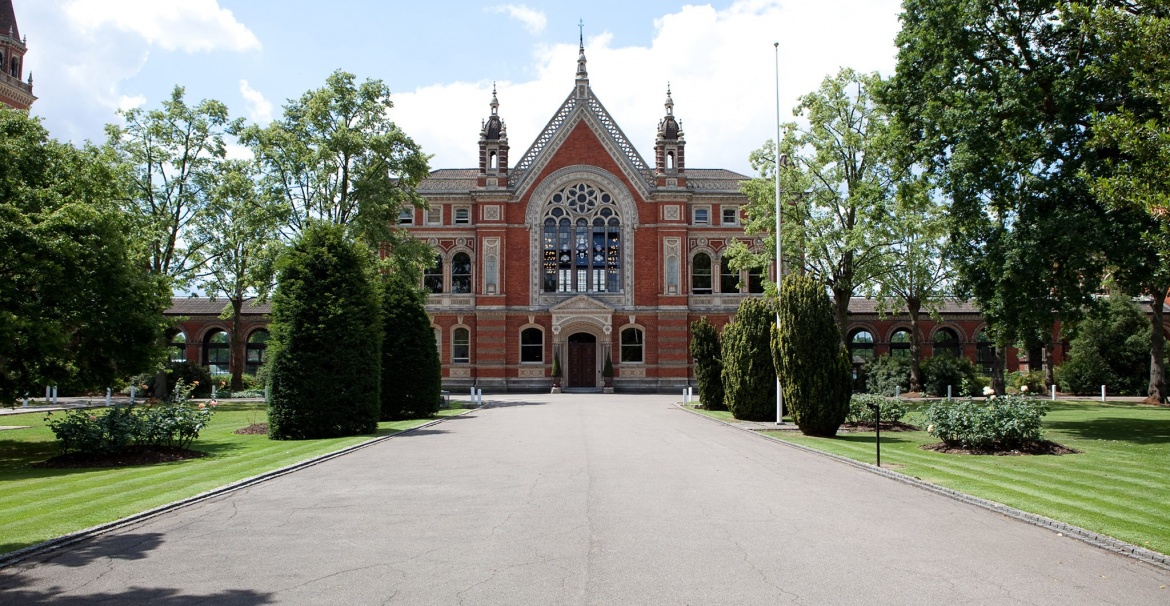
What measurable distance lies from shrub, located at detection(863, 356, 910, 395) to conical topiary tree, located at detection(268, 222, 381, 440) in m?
32.6

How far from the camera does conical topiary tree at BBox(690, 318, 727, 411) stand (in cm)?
3288

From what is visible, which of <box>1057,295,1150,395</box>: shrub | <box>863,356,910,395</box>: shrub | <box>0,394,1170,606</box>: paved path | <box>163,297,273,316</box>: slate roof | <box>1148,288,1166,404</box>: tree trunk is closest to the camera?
<box>0,394,1170,606</box>: paved path

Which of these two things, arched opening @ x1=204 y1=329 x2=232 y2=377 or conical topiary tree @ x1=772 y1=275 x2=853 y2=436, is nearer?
conical topiary tree @ x1=772 y1=275 x2=853 y2=436

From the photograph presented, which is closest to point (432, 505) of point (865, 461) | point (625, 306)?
point (865, 461)

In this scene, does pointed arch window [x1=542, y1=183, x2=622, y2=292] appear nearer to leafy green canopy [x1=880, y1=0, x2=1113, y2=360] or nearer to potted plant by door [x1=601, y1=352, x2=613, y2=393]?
potted plant by door [x1=601, y1=352, x2=613, y2=393]

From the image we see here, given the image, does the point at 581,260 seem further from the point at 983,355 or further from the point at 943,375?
the point at 983,355

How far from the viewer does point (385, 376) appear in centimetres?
2719

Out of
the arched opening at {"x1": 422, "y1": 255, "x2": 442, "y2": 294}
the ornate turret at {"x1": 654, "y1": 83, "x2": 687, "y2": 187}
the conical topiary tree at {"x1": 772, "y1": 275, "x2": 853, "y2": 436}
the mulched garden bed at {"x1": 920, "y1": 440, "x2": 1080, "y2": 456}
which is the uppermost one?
the ornate turret at {"x1": 654, "y1": 83, "x2": 687, "y2": 187}

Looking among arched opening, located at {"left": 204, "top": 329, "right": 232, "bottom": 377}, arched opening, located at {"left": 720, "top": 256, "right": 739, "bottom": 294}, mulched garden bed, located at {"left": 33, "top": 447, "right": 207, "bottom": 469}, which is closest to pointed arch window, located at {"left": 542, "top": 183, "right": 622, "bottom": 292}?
arched opening, located at {"left": 720, "top": 256, "right": 739, "bottom": 294}

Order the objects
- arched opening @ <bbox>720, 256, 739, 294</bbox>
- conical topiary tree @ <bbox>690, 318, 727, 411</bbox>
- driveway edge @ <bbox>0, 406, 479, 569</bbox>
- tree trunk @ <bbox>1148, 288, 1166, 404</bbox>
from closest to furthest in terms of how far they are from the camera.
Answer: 1. driveway edge @ <bbox>0, 406, 479, 569</bbox>
2. conical topiary tree @ <bbox>690, 318, 727, 411</bbox>
3. tree trunk @ <bbox>1148, 288, 1166, 404</bbox>
4. arched opening @ <bbox>720, 256, 739, 294</bbox>

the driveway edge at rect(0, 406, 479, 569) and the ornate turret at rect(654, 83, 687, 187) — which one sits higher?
the ornate turret at rect(654, 83, 687, 187)

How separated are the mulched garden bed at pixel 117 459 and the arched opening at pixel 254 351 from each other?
40.4 meters

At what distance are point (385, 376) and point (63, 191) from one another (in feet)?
38.0

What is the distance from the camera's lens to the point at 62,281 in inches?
645
